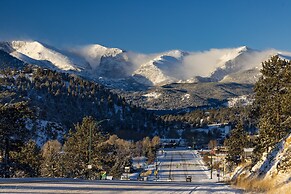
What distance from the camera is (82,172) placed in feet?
186

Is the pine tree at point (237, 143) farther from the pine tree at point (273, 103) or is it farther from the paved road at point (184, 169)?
the pine tree at point (273, 103)

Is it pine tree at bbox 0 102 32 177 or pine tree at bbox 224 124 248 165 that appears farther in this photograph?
pine tree at bbox 224 124 248 165

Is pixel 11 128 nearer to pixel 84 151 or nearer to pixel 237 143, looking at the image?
pixel 84 151

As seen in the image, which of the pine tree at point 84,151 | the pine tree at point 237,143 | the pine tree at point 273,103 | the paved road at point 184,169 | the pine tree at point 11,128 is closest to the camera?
the pine tree at point 273,103

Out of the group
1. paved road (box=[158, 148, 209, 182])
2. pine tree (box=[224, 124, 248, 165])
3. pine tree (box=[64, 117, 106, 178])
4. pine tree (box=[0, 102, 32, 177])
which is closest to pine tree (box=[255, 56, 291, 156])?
pine tree (box=[64, 117, 106, 178])

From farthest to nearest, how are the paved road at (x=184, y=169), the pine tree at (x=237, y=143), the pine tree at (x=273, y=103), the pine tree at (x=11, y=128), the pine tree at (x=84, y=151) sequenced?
the paved road at (x=184, y=169)
the pine tree at (x=237, y=143)
the pine tree at (x=84, y=151)
the pine tree at (x=11, y=128)
the pine tree at (x=273, y=103)

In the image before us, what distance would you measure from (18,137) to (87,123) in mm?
19571

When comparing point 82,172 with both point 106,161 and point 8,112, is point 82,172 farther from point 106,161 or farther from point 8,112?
point 8,112

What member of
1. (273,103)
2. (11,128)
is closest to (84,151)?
(11,128)

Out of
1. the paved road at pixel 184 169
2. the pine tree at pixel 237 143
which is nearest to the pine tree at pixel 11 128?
the pine tree at pixel 237 143

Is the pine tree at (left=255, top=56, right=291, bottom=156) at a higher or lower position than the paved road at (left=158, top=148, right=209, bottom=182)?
higher

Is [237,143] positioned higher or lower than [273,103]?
lower

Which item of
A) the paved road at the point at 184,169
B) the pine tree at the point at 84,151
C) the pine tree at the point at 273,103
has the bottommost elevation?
the paved road at the point at 184,169

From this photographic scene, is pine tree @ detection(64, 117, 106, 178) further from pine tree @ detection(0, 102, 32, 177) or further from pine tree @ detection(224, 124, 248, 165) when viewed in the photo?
pine tree @ detection(224, 124, 248, 165)
